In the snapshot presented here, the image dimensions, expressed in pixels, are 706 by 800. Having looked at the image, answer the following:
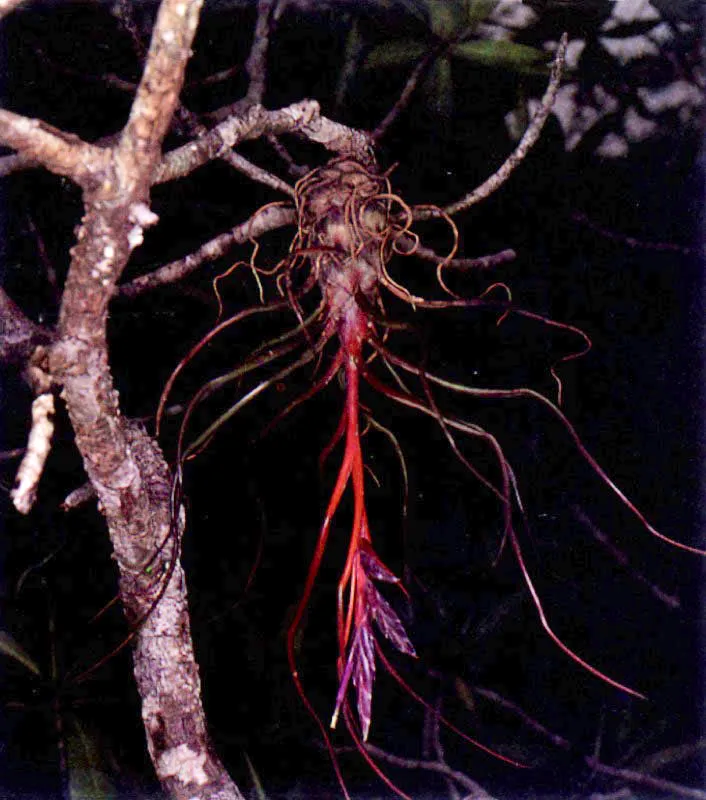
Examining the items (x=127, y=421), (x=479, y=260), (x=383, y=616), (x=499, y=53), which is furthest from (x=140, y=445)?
(x=499, y=53)

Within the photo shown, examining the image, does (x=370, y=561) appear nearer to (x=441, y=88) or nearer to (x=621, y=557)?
(x=621, y=557)

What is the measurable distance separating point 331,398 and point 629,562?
0.33 meters

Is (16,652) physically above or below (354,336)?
below

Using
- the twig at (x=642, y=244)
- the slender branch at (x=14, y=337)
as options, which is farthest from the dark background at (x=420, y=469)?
the slender branch at (x=14, y=337)

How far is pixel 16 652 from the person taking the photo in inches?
27.5

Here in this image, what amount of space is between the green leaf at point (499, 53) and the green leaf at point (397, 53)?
0.03 meters

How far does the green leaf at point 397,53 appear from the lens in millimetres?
702

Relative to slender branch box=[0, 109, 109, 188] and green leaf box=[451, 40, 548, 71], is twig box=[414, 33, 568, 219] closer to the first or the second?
green leaf box=[451, 40, 548, 71]

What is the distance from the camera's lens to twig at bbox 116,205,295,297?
68 centimetres

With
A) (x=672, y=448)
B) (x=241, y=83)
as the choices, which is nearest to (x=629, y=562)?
(x=672, y=448)

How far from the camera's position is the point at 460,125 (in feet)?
2.43

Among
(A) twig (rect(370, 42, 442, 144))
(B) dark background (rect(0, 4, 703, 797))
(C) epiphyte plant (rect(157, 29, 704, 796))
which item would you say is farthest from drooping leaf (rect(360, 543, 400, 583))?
(A) twig (rect(370, 42, 442, 144))

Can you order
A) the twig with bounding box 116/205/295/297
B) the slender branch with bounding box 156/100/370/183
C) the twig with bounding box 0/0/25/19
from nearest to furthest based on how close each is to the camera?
the twig with bounding box 0/0/25/19 → the slender branch with bounding box 156/100/370/183 → the twig with bounding box 116/205/295/297

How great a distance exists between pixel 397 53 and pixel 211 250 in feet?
0.78
